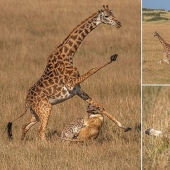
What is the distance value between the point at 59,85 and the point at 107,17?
1.19 meters

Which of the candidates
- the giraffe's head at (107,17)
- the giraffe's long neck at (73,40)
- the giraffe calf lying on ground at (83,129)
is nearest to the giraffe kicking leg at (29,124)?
the giraffe calf lying on ground at (83,129)

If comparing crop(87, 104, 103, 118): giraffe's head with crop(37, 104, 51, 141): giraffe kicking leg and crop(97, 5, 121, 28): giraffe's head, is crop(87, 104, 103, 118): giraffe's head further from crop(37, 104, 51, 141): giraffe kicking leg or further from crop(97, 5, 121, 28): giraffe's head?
crop(97, 5, 121, 28): giraffe's head

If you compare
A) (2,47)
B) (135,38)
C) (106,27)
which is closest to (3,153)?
(2,47)

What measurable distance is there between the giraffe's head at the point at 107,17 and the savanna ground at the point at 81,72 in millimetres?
1332

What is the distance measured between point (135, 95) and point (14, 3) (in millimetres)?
11061

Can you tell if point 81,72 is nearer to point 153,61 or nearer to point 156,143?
point 153,61

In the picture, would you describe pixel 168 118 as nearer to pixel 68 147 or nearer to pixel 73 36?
pixel 68 147

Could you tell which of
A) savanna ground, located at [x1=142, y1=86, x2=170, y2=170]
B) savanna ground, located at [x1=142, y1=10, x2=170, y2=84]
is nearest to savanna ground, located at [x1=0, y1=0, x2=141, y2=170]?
savanna ground, located at [x1=142, y1=10, x2=170, y2=84]

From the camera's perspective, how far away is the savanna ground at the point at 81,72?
7289 millimetres

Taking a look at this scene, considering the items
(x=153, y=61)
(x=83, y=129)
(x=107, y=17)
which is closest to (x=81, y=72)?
(x=107, y=17)

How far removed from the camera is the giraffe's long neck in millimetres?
8500

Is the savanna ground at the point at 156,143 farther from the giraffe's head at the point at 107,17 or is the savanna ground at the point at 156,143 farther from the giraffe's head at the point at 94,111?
the giraffe's head at the point at 107,17

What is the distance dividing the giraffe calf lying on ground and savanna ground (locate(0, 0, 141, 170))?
117mm

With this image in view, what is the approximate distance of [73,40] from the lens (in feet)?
28.4
